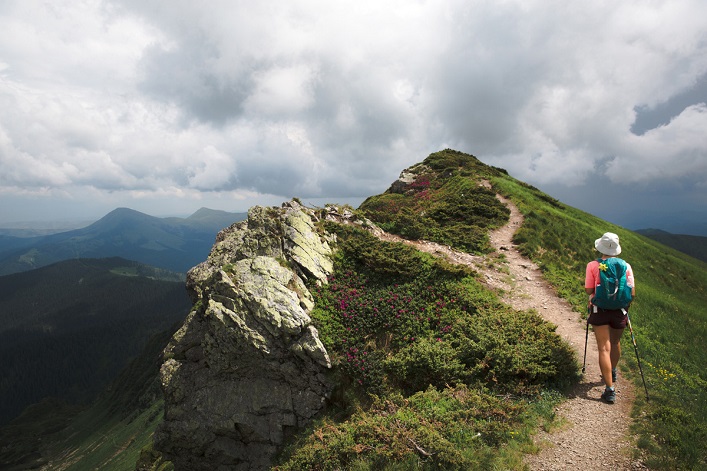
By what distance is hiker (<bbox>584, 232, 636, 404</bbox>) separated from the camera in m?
9.61

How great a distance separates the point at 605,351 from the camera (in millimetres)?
9867

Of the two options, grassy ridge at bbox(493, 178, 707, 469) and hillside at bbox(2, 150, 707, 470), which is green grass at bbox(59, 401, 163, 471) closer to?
hillside at bbox(2, 150, 707, 470)

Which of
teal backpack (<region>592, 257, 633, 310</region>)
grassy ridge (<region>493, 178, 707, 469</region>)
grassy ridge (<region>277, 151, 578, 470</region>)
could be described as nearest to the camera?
grassy ridge (<region>493, 178, 707, 469</region>)

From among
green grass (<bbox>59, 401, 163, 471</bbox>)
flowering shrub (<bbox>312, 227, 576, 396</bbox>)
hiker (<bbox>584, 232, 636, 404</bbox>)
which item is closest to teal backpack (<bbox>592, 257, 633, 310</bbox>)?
hiker (<bbox>584, 232, 636, 404</bbox>)

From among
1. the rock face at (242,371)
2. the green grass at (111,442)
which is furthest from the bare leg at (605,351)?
the green grass at (111,442)

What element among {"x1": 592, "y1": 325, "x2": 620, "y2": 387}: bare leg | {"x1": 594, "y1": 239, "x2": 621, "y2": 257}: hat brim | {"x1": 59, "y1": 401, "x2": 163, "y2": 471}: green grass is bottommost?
{"x1": 59, "y1": 401, "x2": 163, "y2": 471}: green grass

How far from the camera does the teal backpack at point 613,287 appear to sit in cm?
957

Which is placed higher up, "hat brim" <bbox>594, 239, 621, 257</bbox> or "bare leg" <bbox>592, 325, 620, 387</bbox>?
"hat brim" <bbox>594, 239, 621, 257</bbox>

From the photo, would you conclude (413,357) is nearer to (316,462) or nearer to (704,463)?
(316,462)

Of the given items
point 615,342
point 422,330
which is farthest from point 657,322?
point 422,330

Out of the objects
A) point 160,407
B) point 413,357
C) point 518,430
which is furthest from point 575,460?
point 160,407

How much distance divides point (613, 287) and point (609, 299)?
0.39 metres

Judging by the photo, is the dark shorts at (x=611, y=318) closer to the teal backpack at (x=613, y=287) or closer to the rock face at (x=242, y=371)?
the teal backpack at (x=613, y=287)

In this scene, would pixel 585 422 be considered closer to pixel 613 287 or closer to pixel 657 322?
pixel 613 287
